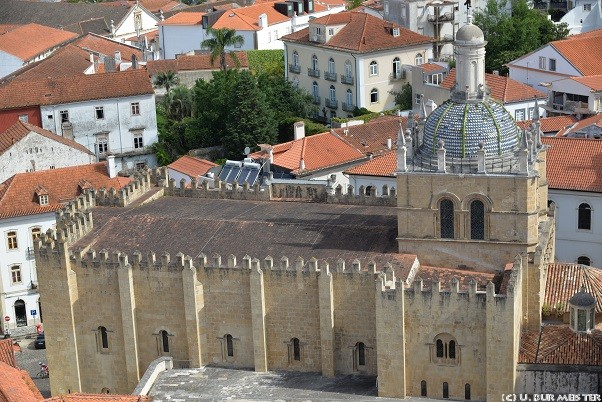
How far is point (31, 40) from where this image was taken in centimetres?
13862

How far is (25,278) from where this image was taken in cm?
8506

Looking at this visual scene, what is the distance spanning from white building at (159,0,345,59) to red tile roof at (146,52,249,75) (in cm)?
694

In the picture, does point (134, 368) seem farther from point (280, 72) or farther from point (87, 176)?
point (280, 72)

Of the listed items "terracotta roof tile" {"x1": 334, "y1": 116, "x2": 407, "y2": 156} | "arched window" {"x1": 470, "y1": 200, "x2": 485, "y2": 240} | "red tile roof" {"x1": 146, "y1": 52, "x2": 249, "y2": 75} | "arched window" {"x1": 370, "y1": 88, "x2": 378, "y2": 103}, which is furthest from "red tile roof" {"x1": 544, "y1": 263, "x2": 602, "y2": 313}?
"red tile roof" {"x1": 146, "y1": 52, "x2": 249, "y2": 75}

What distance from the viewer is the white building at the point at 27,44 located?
12912 centimetres

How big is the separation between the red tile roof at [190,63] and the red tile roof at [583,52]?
3427cm

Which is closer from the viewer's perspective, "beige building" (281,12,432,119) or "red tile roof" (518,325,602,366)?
"red tile roof" (518,325,602,366)

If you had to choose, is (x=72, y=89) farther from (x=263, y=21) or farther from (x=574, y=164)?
(x=574, y=164)

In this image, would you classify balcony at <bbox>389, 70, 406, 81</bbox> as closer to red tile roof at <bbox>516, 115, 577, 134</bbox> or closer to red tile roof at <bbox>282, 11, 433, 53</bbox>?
red tile roof at <bbox>282, 11, 433, 53</bbox>

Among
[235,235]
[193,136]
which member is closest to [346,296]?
[235,235]

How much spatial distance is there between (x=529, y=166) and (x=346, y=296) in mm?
9837

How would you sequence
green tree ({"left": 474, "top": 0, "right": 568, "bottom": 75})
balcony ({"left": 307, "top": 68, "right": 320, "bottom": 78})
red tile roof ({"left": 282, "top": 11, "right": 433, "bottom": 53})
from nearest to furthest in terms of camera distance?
red tile roof ({"left": 282, "top": 11, "right": 433, "bottom": 53})
green tree ({"left": 474, "top": 0, "right": 568, "bottom": 75})
balcony ({"left": 307, "top": 68, "right": 320, "bottom": 78})

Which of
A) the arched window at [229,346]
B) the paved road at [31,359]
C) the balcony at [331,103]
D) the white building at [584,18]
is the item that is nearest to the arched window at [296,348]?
the arched window at [229,346]

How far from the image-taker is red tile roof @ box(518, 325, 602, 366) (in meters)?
56.3
